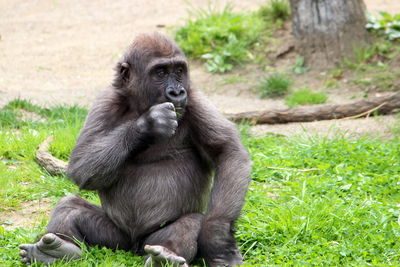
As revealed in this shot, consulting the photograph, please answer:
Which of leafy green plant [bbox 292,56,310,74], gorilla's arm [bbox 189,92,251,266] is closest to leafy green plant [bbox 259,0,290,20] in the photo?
leafy green plant [bbox 292,56,310,74]

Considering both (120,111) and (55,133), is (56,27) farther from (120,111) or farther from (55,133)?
(120,111)

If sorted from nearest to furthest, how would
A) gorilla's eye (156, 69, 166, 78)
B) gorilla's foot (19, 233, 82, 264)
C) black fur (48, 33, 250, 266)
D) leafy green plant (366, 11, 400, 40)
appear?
A: gorilla's foot (19, 233, 82, 264), black fur (48, 33, 250, 266), gorilla's eye (156, 69, 166, 78), leafy green plant (366, 11, 400, 40)

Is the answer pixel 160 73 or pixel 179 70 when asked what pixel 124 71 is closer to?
pixel 160 73

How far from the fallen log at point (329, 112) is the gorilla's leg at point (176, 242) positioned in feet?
12.0

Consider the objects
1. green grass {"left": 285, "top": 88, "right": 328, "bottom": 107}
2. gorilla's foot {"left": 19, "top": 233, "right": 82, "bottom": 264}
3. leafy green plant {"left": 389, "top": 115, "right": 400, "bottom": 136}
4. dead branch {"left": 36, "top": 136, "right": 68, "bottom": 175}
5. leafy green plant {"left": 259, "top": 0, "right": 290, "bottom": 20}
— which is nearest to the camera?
gorilla's foot {"left": 19, "top": 233, "right": 82, "bottom": 264}

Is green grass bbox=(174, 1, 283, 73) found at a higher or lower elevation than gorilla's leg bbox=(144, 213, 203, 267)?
lower

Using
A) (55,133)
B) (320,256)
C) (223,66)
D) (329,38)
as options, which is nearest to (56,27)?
(223,66)

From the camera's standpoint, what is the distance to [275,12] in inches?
465

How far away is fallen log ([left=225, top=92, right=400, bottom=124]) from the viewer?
8320mm

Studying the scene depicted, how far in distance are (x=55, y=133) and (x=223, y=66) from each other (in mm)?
4416

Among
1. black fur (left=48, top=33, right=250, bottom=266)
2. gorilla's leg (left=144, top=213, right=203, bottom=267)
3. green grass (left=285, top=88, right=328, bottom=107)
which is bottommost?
green grass (left=285, top=88, right=328, bottom=107)

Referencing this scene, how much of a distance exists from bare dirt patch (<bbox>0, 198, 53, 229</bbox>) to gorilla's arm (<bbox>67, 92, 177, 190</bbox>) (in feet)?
3.19

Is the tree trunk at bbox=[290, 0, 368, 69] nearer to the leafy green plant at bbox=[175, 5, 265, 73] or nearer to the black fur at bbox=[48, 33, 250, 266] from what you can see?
the leafy green plant at bbox=[175, 5, 265, 73]

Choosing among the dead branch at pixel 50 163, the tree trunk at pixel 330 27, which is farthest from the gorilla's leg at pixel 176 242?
the tree trunk at pixel 330 27
